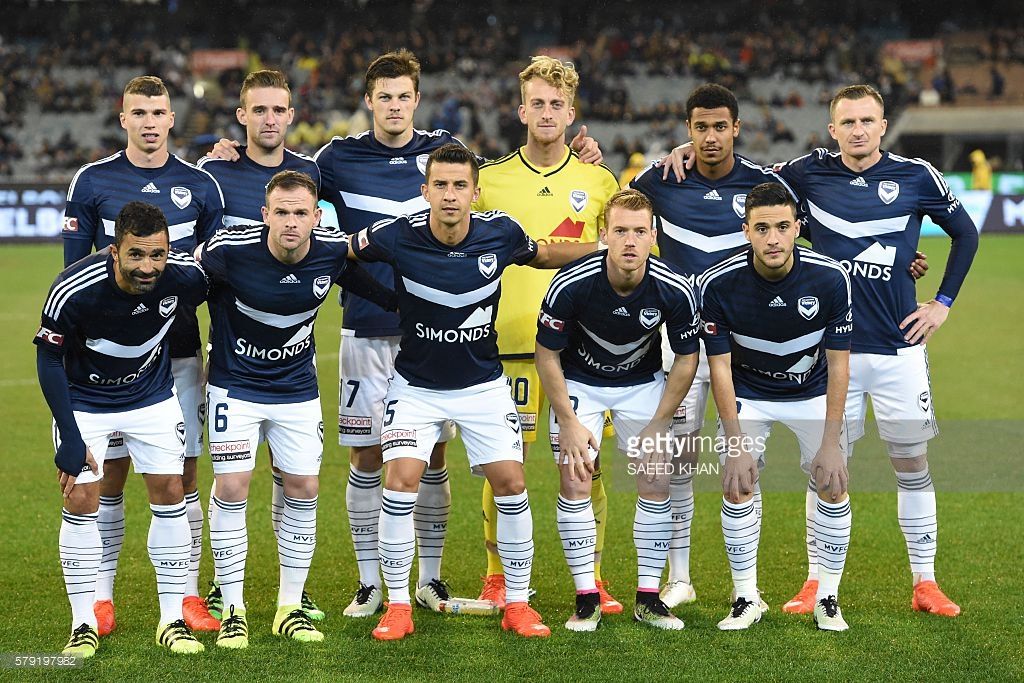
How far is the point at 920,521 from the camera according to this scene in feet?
20.3

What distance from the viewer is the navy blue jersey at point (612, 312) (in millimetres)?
5738

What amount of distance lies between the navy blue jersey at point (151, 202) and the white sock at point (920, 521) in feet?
12.0

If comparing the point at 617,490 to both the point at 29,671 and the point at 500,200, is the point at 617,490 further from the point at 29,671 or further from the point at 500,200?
the point at 29,671

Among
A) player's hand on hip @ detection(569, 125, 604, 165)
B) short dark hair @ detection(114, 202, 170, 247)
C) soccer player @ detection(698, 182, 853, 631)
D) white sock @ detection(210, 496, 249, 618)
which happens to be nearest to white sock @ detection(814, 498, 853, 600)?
soccer player @ detection(698, 182, 853, 631)

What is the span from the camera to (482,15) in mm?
40312

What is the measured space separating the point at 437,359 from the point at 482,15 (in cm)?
3615

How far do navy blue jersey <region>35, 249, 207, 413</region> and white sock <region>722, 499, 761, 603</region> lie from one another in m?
2.70

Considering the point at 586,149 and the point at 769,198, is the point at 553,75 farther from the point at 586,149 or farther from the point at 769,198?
the point at 769,198

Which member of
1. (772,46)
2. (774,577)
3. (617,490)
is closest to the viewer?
(774,577)

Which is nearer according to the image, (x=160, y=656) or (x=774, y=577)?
(x=160, y=656)

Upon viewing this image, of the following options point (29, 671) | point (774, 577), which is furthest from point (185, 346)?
point (774, 577)

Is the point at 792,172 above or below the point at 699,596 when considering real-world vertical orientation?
above

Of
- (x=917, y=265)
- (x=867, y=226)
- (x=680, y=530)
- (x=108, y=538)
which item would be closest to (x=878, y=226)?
(x=867, y=226)

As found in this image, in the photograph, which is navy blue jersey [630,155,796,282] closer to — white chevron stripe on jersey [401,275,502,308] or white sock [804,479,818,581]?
white chevron stripe on jersey [401,275,502,308]
